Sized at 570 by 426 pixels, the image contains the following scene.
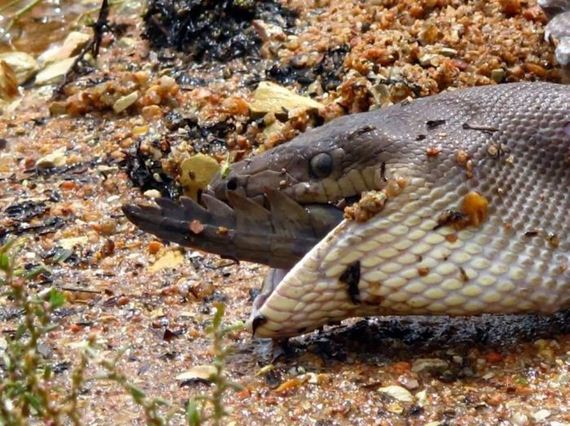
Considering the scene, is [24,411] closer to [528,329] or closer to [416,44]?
[528,329]

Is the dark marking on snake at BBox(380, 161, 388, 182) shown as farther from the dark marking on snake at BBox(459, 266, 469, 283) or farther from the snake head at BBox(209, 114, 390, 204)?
the dark marking on snake at BBox(459, 266, 469, 283)

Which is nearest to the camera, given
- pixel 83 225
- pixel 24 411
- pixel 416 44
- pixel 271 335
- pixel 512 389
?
pixel 24 411

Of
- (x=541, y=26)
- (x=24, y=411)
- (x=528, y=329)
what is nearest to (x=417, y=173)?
(x=528, y=329)

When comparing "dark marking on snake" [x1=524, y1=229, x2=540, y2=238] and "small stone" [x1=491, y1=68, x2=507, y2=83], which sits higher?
"dark marking on snake" [x1=524, y1=229, x2=540, y2=238]

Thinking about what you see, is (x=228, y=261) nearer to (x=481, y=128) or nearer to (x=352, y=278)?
(x=352, y=278)

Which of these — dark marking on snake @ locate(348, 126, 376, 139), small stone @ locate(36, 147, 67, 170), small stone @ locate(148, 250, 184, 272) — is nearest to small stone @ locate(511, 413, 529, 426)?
dark marking on snake @ locate(348, 126, 376, 139)

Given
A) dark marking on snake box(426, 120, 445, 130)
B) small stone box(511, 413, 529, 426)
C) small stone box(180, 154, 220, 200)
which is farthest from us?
small stone box(180, 154, 220, 200)
